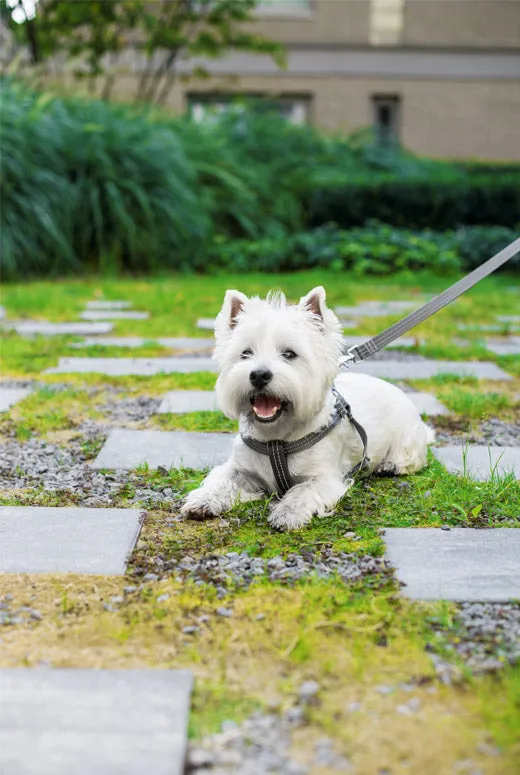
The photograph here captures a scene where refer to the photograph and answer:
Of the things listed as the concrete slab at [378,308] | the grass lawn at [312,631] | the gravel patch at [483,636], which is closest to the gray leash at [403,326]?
the grass lawn at [312,631]

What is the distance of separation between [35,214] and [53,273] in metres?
0.69

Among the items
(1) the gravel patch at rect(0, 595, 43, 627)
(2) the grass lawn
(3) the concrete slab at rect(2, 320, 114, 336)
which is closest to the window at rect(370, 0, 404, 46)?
(3) the concrete slab at rect(2, 320, 114, 336)

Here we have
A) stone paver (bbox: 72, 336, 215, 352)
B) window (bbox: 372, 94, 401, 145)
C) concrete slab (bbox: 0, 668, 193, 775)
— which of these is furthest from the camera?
window (bbox: 372, 94, 401, 145)

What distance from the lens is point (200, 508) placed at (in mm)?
3219

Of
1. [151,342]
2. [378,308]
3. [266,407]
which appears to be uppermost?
[266,407]

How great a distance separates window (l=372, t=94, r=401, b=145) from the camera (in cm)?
2247

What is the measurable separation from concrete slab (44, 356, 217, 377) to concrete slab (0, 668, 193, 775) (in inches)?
145

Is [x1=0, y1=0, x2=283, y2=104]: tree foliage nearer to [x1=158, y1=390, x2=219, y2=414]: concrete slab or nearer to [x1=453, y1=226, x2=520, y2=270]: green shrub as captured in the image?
[x1=453, y1=226, x2=520, y2=270]: green shrub

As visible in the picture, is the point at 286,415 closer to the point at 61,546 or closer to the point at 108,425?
the point at 61,546

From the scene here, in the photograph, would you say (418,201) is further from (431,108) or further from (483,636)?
(483,636)

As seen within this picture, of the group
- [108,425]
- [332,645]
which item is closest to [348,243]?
[108,425]

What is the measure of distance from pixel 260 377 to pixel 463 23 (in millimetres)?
21183

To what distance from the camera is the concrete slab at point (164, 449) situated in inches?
154

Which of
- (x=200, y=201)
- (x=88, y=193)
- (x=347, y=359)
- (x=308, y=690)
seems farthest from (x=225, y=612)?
(x=200, y=201)
